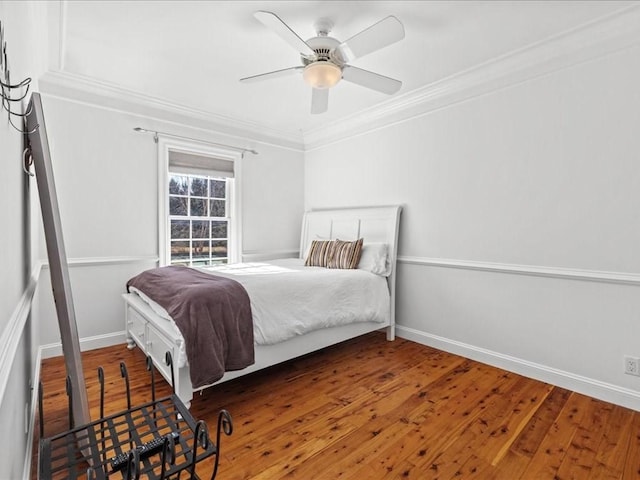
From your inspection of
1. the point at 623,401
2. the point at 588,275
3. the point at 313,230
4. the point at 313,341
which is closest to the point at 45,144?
the point at 313,341

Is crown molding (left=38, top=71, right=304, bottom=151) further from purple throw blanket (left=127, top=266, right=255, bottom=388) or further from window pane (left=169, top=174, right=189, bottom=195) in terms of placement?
purple throw blanket (left=127, top=266, right=255, bottom=388)

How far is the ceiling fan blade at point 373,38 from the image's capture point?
1.95 meters

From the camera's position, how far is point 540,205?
261 centimetres

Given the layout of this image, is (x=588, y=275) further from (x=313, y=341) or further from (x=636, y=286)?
(x=313, y=341)

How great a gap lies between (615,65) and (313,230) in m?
3.18

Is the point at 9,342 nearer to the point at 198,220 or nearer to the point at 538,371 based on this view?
the point at 198,220

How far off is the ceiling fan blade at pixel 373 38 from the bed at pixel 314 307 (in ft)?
5.51

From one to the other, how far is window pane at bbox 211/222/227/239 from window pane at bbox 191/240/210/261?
0.45 ft

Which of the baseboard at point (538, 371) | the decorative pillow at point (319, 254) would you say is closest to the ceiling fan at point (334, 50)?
the decorative pillow at point (319, 254)

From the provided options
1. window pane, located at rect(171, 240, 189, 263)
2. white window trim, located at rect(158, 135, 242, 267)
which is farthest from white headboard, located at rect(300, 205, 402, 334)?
window pane, located at rect(171, 240, 189, 263)

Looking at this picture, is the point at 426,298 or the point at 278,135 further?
the point at 278,135

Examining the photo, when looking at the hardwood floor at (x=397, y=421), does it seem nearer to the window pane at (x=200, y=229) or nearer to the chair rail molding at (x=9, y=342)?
the chair rail molding at (x=9, y=342)

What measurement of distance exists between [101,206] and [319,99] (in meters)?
2.26

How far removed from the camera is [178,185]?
382 centimetres
